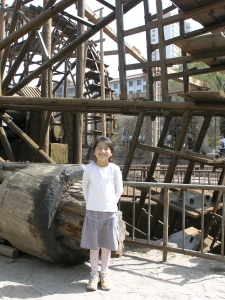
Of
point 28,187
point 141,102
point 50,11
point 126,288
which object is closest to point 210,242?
point 141,102

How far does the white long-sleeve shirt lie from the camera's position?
118 inches

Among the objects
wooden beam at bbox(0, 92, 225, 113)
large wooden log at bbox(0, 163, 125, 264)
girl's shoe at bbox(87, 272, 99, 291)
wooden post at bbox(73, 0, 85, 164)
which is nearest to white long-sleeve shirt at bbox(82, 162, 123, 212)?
large wooden log at bbox(0, 163, 125, 264)

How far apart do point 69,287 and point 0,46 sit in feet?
15.1

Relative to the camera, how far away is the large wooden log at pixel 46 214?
3236mm

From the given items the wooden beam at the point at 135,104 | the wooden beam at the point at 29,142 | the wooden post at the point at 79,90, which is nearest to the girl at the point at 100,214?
the wooden beam at the point at 135,104

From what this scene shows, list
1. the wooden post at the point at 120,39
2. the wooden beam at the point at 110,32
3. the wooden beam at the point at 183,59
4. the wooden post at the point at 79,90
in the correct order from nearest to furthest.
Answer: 1. the wooden beam at the point at 183,59
2. the wooden post at the point at 120,39
3. the wooden post at the point at 79,90
4. the wooden beam at the point at 110,32

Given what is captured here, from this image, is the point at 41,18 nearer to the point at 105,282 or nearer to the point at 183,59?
the point at 183,59

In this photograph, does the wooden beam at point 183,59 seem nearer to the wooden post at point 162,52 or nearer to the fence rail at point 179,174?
the wooden post at point 162,52

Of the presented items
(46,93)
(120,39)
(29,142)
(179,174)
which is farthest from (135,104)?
(179,174)

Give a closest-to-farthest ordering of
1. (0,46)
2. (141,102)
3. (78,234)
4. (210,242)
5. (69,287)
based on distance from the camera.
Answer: (69,287) < (78,234) < (141,102) < (0,46) < (210,242)

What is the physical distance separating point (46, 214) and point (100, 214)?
56 centimetres

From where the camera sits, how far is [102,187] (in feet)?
9.93

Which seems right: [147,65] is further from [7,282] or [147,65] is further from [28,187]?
[7,282]

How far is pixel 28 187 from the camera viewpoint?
3.40m
